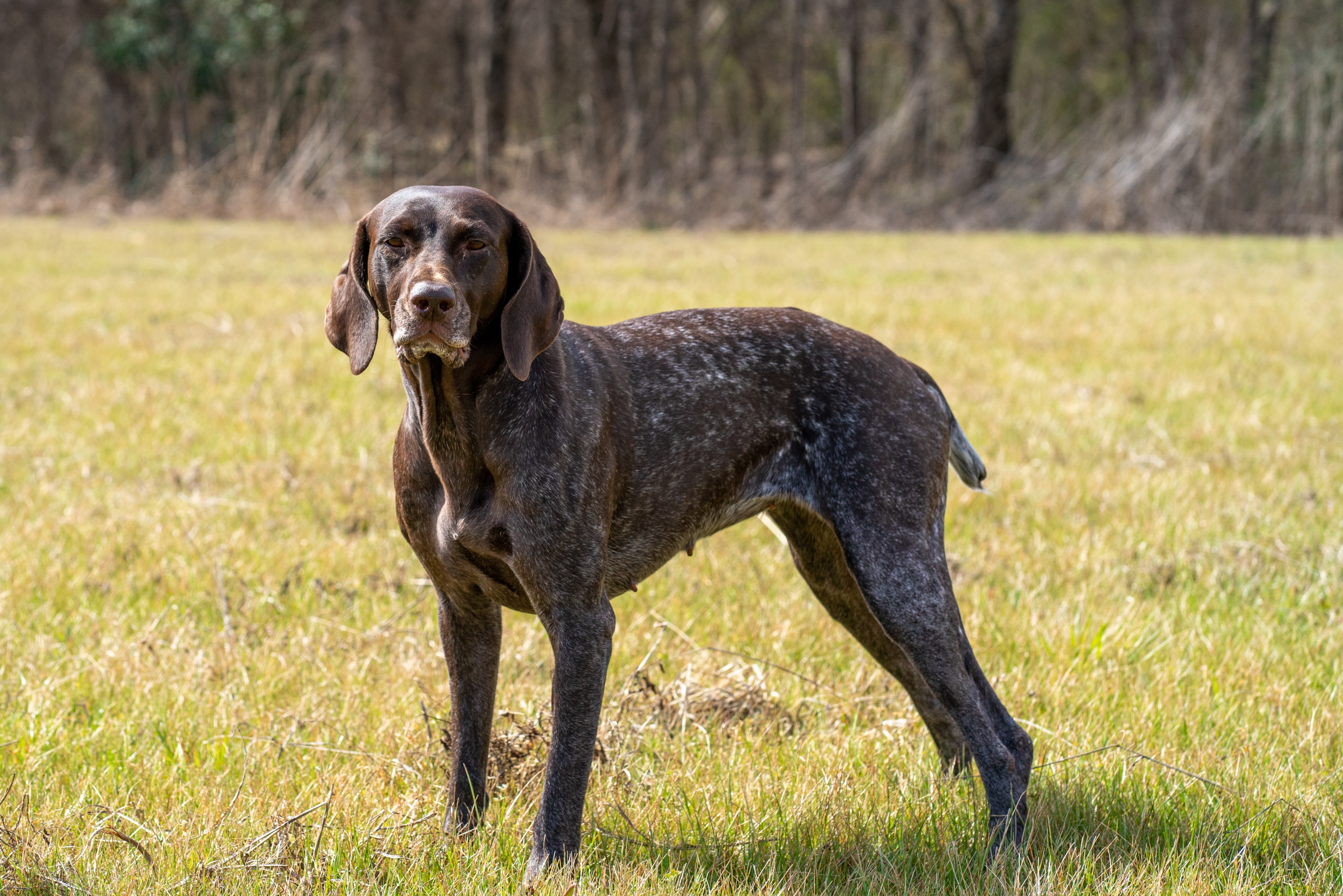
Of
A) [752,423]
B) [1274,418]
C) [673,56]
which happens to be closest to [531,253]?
[752,423]

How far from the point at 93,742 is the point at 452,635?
1.09m

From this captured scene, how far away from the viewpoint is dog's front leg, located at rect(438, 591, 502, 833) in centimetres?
299

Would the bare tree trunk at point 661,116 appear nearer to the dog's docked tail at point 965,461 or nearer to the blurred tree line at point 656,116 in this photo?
the blurred tree line at point 656,116

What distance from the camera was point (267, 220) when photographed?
64.2 feet

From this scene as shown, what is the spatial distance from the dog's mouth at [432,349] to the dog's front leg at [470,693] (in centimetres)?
69

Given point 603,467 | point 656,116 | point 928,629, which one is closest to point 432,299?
point 603,467

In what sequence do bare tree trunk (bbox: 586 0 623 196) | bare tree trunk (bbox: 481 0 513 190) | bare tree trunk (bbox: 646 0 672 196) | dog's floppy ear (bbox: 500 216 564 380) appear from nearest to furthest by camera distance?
dog's floppy ear (bbox: 500 216 564 380), bare tree trunk (bbox: 646 0 672 196), bare tree trunk (bbox: 481 0 513 190), bare tree trunk (bbox: 586 0 623 196)

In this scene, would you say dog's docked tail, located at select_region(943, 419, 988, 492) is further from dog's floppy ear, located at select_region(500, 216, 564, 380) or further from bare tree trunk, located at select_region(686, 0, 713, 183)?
bare tree trunk, located at select_region(686, 0, 713, 183)

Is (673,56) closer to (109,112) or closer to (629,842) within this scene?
(109,112)

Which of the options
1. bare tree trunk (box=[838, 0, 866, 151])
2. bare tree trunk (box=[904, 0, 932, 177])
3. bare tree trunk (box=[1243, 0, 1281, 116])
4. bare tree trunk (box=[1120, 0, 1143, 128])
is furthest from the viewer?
bare tree trunk (box=[1120, 0, 1143, 128])

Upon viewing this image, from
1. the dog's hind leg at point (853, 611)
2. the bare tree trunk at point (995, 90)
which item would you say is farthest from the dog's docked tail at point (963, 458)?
the bare tree trunk at point (995, 90)

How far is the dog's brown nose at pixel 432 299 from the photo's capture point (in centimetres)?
242

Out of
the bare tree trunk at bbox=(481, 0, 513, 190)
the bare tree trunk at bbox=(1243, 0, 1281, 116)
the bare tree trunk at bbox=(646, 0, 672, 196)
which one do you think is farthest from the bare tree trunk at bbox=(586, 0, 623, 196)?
the bare tree trunk at bbox=(1243, 0, 1281, 116)

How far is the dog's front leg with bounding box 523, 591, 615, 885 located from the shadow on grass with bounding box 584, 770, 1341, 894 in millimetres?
118
